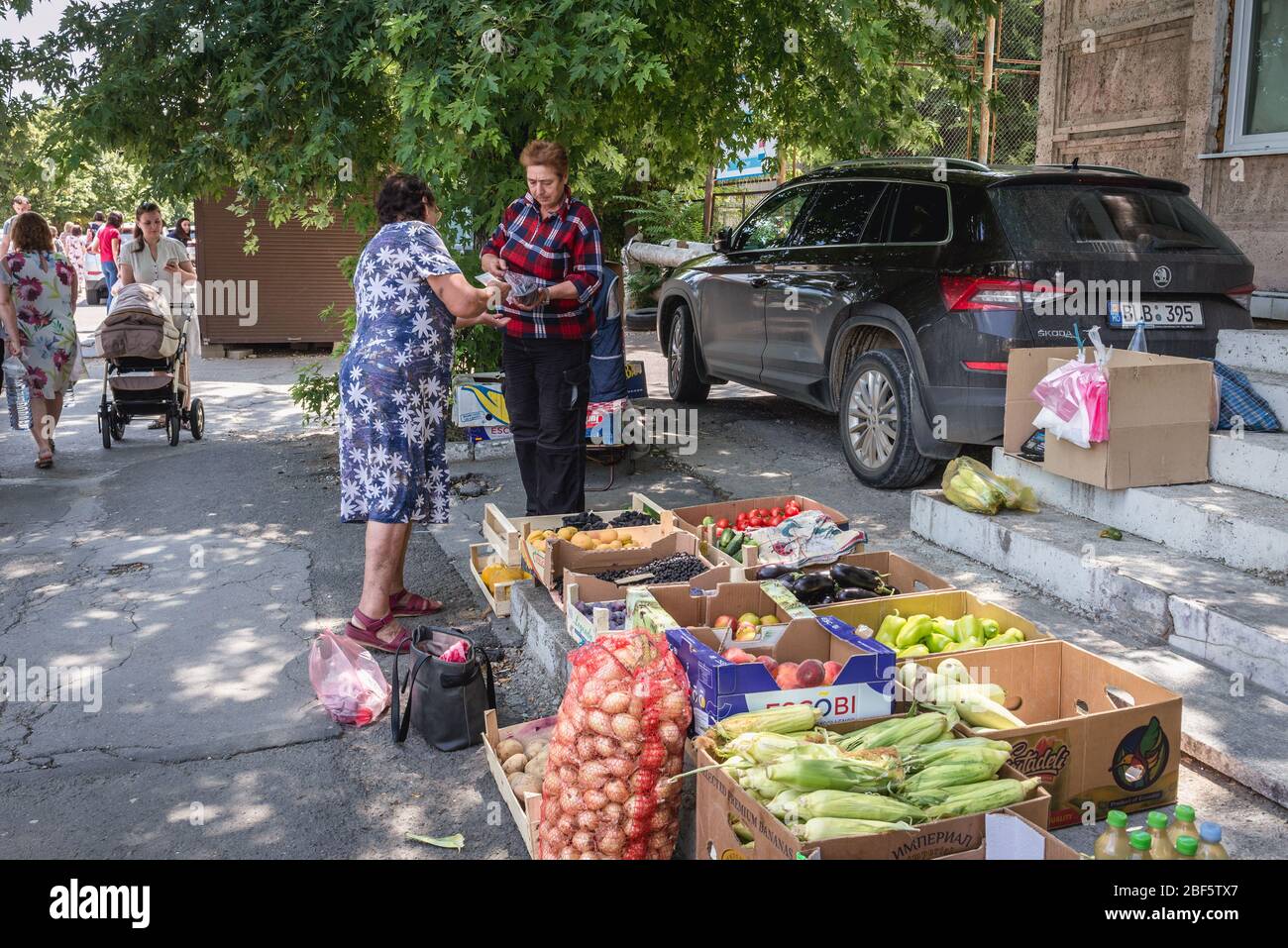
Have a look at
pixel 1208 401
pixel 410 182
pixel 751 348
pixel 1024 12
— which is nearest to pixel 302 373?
pixel 751 348

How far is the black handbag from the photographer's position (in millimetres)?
4543

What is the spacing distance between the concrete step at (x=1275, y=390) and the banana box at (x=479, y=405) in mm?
5081

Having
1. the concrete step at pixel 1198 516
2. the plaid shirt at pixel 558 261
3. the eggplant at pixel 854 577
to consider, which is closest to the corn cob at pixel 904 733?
the eggplant at pixel 854 577

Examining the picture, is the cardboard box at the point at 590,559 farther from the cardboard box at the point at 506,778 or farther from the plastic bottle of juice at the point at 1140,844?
the plastic bottle of juice at the point at 1140,844

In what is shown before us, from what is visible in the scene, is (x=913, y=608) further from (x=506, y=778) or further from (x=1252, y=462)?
(x=1252, y=462)

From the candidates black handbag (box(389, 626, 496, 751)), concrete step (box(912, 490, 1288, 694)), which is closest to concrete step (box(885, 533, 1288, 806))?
concrete step (box(912, 490, 1288, 694))

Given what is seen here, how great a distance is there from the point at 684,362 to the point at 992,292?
4.62 m

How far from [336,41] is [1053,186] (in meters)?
4.88

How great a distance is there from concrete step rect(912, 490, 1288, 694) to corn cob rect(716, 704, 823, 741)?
214 cm

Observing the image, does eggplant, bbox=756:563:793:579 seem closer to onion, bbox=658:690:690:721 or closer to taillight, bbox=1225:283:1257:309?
onion, bbox=658:690:690:721

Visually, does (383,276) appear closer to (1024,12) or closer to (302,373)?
(302,373)

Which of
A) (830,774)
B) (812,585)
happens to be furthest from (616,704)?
(812,585)

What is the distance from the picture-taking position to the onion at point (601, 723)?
11.1 feet

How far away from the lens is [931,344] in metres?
7.28
